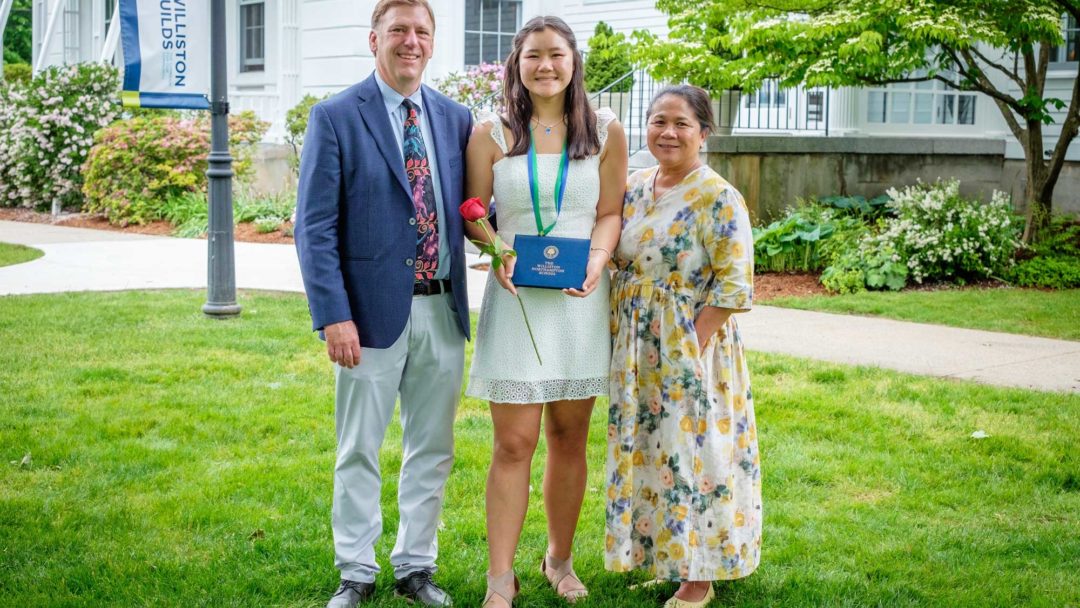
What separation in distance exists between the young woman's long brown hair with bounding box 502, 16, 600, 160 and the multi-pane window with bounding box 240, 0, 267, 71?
15.8 m

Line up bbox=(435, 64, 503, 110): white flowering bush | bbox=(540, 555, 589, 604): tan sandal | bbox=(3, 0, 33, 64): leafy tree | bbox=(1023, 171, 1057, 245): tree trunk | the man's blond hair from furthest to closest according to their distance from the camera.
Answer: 1. bbox=(3, 0, 33, 64): leafy tree
2. bbox=(435, 64, 503, 110): white flowering bush
3. bbox=(1023, 171, 1057, 245): tree trunk
4. bbox=(540, 555, 589, 604): tan sandal
5. the man's blond hair

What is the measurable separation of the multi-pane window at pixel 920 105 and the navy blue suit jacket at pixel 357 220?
11.9 m

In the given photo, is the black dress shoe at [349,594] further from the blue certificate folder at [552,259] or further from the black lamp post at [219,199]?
the black lamp post at [219,199]

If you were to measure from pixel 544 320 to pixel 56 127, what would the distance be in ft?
49.4

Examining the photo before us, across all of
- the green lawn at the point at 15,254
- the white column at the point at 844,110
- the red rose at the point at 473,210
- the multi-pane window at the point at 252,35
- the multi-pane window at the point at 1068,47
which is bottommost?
Result: the green lawn at the point at 15,254

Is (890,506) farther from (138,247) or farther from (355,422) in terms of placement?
(138,247)

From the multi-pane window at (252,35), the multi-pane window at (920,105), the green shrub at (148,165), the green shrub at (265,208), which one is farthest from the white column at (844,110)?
the multi-pane window at (252,35)

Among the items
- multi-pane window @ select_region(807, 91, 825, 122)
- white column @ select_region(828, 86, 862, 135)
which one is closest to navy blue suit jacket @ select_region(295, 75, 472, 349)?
white column @ select_region(828, 86, 862, 135)

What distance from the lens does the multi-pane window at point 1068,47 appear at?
13.7 meters

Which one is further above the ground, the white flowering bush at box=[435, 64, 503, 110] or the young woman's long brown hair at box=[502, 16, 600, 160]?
the white flowering bush at box=[435, 64, 503, 110]

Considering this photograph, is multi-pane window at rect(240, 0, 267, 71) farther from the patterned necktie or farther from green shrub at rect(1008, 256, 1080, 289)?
the patterned necktie

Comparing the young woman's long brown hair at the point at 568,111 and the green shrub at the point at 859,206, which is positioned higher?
the young woman's long brown hair at the point at 568,111

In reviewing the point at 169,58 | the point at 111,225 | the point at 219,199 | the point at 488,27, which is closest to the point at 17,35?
the point at 111,225

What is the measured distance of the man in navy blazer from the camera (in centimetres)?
341
